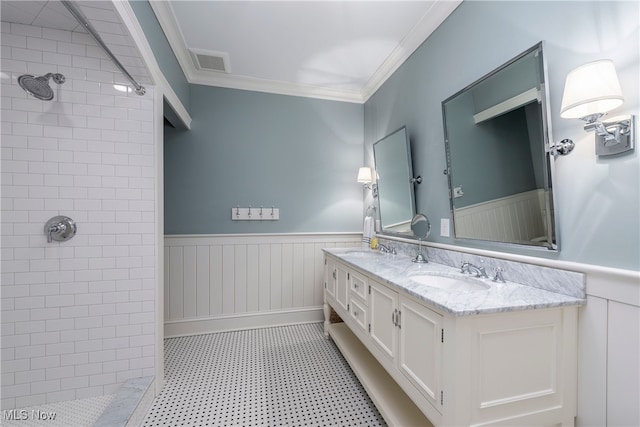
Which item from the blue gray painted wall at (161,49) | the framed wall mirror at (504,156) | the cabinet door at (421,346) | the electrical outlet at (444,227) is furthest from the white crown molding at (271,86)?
the cabinet door at (421,346)

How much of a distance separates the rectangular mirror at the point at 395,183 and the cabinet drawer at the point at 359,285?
2.20ft

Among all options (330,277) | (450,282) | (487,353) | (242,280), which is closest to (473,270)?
(450,282)

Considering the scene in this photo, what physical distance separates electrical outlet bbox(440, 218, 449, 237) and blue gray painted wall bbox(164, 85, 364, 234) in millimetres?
1333

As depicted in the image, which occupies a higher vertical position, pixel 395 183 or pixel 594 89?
pixel 594 89

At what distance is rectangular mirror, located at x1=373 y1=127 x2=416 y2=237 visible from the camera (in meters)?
2.23

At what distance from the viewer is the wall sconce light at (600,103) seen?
3.02 ft

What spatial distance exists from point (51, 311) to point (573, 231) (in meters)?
2.76

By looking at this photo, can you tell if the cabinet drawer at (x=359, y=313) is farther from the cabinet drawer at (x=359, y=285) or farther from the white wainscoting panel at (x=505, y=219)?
the white wainscoting panel at (x=505, y=219)

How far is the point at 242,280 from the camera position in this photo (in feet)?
9.27

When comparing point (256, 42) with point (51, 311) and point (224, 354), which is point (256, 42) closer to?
point (51, 311)

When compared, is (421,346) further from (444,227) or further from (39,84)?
(39,84)

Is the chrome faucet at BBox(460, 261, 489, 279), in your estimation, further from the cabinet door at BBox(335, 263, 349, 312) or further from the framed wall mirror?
the cabinet door at BBox(335, 263, 349, 312)

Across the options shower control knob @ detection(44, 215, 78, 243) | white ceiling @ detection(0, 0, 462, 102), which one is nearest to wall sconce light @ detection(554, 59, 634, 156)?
white ceiling @ detection(0, 0, 462, 102)

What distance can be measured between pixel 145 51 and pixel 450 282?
2.20 m
